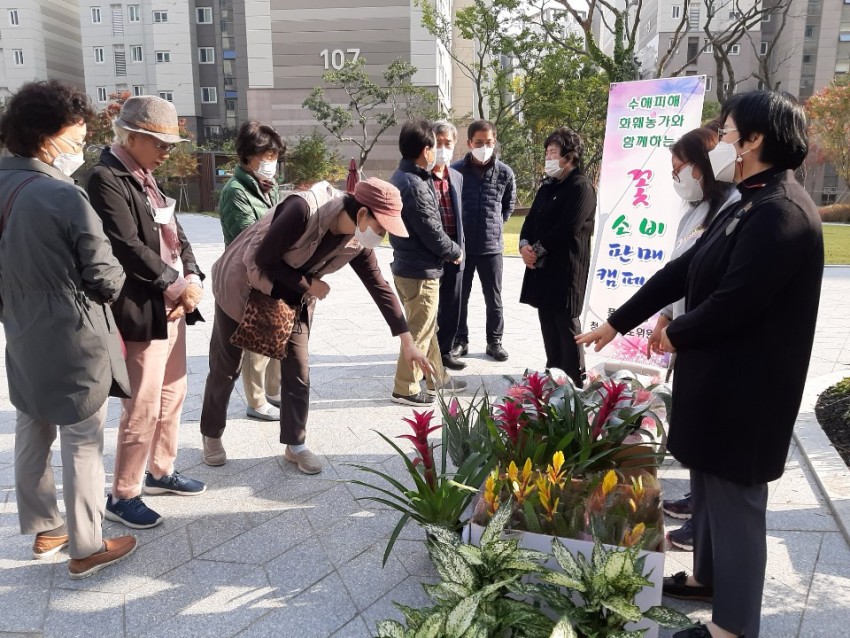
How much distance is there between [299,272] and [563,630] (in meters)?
1.91

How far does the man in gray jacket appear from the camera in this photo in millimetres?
4359

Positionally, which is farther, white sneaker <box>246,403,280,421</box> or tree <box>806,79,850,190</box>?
tree <box>806,79,850,190</box>

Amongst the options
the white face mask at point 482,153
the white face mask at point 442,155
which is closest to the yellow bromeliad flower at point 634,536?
Answer: the white face mask at point 442,155

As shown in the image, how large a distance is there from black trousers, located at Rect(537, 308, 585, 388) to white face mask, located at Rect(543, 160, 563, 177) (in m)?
0.91

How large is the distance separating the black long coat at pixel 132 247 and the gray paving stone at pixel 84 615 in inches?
38.0

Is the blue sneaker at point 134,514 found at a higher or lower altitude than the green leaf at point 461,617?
lower

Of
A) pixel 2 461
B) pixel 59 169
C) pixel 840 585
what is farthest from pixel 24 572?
pixel 840 585

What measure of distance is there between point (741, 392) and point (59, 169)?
2336mm

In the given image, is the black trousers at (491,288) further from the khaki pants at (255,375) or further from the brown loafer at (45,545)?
the brown loafer at (45,545)

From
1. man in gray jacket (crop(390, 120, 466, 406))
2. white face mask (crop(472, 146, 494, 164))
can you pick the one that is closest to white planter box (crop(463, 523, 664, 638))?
man in gray jacket (crop(390, 120, 466, 406))

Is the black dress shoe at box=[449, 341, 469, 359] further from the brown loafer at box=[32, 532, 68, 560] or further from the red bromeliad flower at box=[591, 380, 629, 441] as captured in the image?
the brown loafer at box=[32, 532, 68, 560]

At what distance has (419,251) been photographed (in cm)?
447

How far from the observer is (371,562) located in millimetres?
2639

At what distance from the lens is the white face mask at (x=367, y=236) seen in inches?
113
